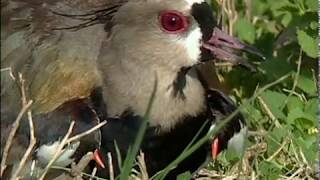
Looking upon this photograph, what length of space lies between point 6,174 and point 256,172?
607mm

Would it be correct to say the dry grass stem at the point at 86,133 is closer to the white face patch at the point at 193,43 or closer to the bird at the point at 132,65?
the bird at the point at 132,65

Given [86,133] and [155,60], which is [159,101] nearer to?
[155,60]

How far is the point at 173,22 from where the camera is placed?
2861 mm

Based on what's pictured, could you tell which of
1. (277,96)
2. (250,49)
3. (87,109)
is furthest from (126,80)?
(277,96)

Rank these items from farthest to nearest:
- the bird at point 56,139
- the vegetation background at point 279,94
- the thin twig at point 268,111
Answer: the thin twig at point 268,111 < the vegetation background at point 279,94 < the bird at point 56,139

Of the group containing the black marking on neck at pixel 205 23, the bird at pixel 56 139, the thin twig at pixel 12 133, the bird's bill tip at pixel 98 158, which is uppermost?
the black marking on neck at pixel 205 23

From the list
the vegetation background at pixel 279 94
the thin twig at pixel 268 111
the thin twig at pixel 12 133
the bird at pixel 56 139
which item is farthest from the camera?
the thin twig at pixel 268 111

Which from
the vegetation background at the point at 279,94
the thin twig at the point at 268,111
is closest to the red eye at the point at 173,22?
the vegetation background at the point at 279,94

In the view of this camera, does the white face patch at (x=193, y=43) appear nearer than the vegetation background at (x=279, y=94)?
Yes

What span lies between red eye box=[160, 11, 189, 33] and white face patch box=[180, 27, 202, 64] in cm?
2

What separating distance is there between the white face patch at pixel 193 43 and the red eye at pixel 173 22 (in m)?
0.02

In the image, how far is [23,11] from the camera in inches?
120

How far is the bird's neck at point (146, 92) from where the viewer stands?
288 cm

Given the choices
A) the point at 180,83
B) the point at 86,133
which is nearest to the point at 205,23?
the point at 180,83
